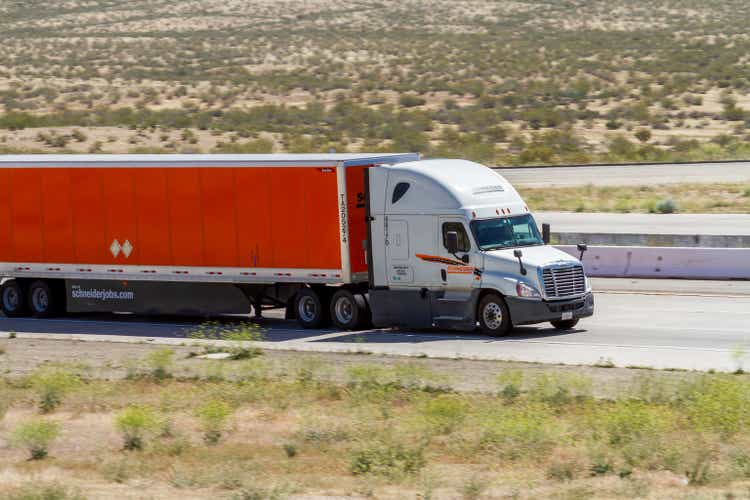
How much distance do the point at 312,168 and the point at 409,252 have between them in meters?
2.37

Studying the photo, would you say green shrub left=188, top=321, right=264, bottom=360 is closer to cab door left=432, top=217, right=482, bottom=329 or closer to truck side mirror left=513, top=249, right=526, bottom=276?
cab door left=432, top=217, right=482, bottom=329

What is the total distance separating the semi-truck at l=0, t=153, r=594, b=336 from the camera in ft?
72.0

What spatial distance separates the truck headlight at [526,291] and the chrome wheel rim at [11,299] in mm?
11139

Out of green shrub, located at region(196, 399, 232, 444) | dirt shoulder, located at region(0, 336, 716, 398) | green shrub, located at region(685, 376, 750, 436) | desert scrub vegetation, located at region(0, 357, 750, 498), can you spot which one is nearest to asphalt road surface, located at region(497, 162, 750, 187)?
dirt shoulder, located at region(0, 336, 716, 398)

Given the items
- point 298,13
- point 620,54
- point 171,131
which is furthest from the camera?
point 298,13

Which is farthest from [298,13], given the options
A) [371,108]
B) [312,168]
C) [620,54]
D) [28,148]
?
[312,168]

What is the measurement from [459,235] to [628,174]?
1265 inches

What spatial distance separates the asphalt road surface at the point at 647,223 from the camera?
37688mm

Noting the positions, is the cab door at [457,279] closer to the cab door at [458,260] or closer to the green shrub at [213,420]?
the cab door at [458,260]

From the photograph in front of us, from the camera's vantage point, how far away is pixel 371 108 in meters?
79.7

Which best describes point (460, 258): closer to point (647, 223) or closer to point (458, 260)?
point (458, 260)

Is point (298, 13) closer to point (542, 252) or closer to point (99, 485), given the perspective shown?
point (542, 252)

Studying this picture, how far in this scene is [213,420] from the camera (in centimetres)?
1442

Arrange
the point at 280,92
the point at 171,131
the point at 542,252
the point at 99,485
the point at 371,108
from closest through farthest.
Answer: the point at 99,485
the point at 542,252
the point at 171,131
the point at 371,108
the point at 280,92
